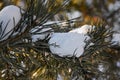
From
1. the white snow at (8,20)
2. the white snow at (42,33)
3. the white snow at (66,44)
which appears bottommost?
the white snow at (66,44)

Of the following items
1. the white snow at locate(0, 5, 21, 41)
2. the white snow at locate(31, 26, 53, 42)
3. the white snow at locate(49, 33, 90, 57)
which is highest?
the white snow at locate(0, 5, 21, 41)

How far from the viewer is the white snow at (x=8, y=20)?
687 mm

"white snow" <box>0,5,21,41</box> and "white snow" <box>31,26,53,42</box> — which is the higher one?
"white snow" <box>0,5,21,41</box>

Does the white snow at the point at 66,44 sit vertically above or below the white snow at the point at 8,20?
below

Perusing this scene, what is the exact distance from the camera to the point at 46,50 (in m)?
0.77

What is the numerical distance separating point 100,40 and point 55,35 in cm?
14

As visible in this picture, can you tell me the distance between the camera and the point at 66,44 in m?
0.77

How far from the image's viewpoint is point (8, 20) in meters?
0.69

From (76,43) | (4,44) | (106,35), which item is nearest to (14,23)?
(4,44)

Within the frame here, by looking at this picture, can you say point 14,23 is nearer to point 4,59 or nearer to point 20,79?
point 4,59

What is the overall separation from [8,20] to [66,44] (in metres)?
0.16

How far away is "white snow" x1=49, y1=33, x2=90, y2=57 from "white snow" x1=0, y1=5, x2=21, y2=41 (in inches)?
4.1

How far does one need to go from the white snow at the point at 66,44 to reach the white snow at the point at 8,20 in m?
0.10

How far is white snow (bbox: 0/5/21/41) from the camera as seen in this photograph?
687 millimetres
